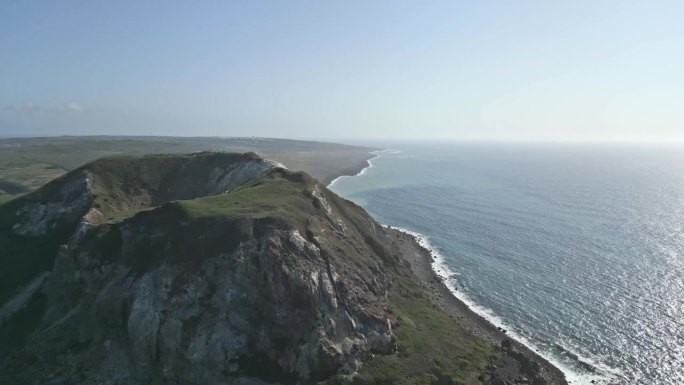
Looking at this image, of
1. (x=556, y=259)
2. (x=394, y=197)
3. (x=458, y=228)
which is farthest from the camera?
(x=394, y=197)

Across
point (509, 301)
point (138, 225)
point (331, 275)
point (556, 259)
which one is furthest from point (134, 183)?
point (556, 259)

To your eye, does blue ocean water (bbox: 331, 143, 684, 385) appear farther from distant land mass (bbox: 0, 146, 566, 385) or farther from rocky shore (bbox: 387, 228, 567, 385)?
distant land mass (bbox: 0, 146, 566, 385)

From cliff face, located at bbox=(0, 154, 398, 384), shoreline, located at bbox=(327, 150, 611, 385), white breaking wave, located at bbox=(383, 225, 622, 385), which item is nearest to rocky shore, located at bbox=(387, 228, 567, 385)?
shoreline, located at bbox=(327, 150, 611, 385)

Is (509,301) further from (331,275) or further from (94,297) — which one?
(94,297)

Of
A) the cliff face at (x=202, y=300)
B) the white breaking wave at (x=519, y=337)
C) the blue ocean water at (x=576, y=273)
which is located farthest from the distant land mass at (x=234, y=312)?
the blue ocean water at (x=576, y=273)

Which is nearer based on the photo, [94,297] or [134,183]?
[94,297]

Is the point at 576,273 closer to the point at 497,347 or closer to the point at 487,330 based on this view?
the point at 487,330
